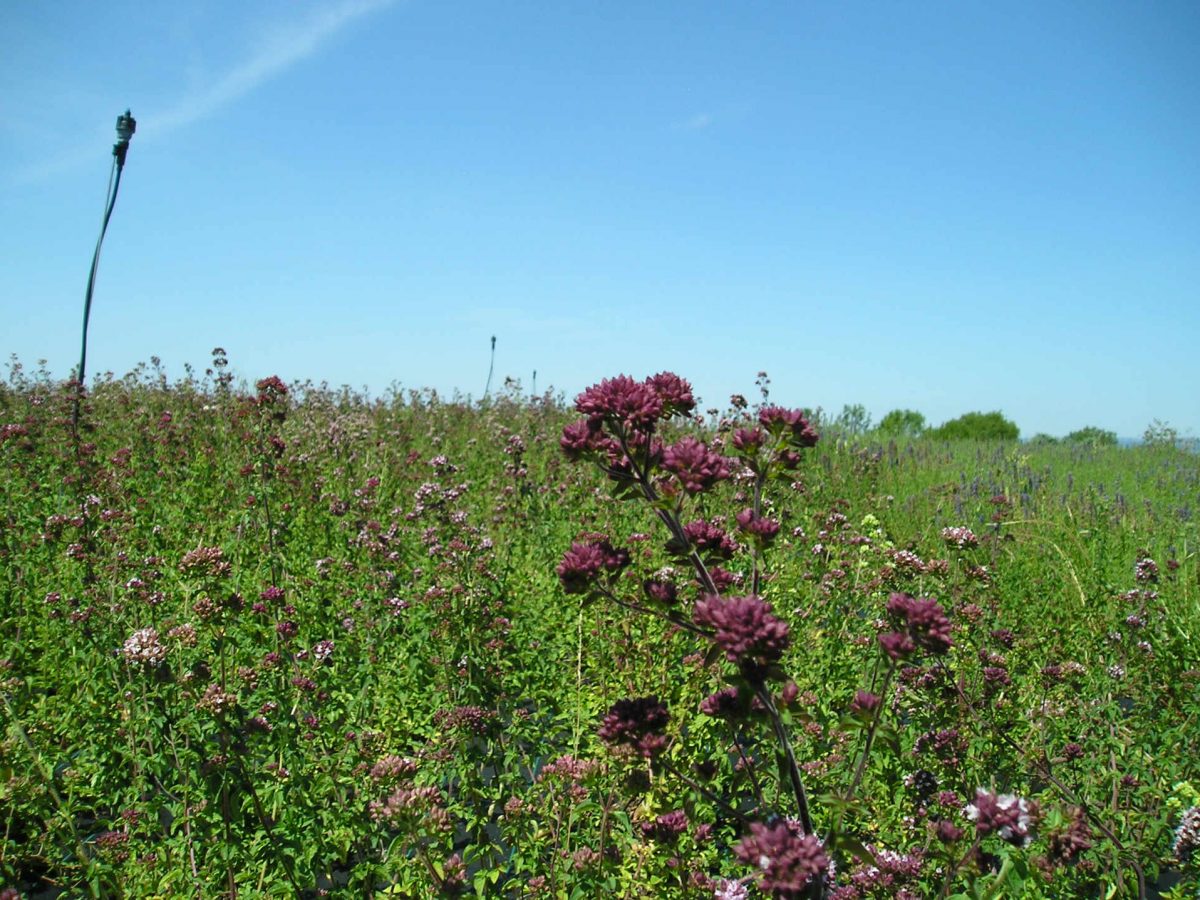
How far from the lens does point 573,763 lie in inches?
96.9

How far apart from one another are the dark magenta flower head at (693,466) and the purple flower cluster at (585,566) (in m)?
0.25

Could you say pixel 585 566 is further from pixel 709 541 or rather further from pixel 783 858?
pixel 783 858

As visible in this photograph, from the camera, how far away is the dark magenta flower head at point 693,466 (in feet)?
5.08

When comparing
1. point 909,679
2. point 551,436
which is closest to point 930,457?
point 551,436

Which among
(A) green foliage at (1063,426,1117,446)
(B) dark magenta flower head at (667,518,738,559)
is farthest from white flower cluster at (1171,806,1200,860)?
(A) green foliage at (1063,426,1117,446)

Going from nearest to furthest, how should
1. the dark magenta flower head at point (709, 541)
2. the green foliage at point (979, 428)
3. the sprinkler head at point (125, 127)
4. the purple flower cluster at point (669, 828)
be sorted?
the dark magenta flower head at point (709, 541), the purple flower cluster at point (669, 828), the sprinkler head at point (125, 127), the green foliage at point (979, 428)

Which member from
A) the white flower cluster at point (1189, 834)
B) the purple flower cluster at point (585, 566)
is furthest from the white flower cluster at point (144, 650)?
the white flower cluster at point (1189, 834)

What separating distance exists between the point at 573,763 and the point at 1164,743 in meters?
2.99

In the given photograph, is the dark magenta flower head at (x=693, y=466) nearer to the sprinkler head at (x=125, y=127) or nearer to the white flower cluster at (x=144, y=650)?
the white flower cluster at (x=144, y=650)

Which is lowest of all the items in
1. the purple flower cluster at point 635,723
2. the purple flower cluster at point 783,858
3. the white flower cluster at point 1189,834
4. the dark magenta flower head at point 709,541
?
the white flower cluster at point 1189,834

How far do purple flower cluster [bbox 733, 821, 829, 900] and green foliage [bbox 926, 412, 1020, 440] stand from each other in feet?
70.0

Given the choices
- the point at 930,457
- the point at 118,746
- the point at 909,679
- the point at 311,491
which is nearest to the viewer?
the point at 909,679

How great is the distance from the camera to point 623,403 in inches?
62.6

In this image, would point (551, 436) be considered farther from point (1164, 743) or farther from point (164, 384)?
point (1164, 743)
